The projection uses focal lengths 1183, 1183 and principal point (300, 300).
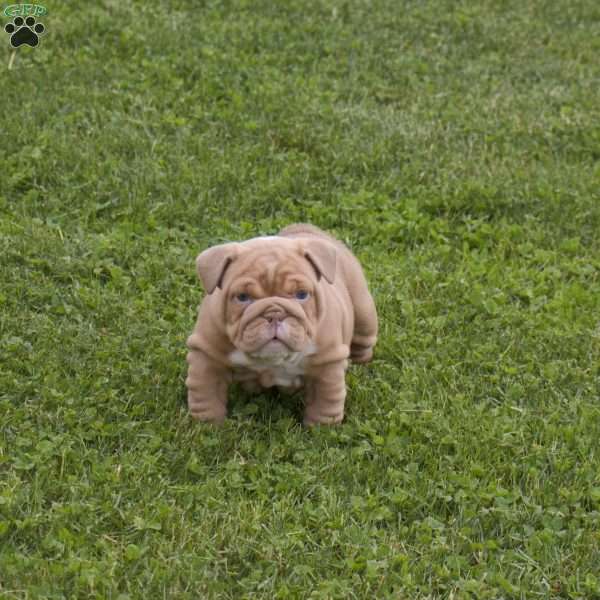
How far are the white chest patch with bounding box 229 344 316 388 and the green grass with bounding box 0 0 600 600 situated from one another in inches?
7.4

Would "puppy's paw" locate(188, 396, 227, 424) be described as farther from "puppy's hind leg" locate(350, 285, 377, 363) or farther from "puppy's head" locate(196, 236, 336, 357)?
"puppy's hind leg" locate(350, 285, 377, 363)

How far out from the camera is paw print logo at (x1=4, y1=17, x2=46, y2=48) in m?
8.34

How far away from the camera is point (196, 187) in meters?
7.13

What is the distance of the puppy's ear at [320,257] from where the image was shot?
479 cm

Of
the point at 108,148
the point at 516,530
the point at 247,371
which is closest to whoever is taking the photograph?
the point at 516,530

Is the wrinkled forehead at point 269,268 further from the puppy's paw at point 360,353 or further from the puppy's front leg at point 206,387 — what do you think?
the puppy's paw at point 360,353

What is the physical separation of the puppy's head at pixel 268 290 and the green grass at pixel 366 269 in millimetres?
535

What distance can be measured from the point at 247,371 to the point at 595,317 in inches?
85.7

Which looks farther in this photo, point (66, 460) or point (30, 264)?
point (30, 264)

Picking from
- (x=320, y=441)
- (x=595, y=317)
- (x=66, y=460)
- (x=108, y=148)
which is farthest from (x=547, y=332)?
(x=108, y=148)

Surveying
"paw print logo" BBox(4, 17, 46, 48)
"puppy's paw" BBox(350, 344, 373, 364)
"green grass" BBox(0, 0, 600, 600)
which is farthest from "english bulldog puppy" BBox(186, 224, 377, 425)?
"paw print logo" BBox(4, 17, 46, 48)

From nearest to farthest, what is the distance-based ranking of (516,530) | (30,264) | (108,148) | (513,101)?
(516,530), (30,264), (108,148), (513,101)

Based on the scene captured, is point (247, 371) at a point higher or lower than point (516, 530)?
higher

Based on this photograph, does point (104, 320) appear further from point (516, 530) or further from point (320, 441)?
point (516, 530)
